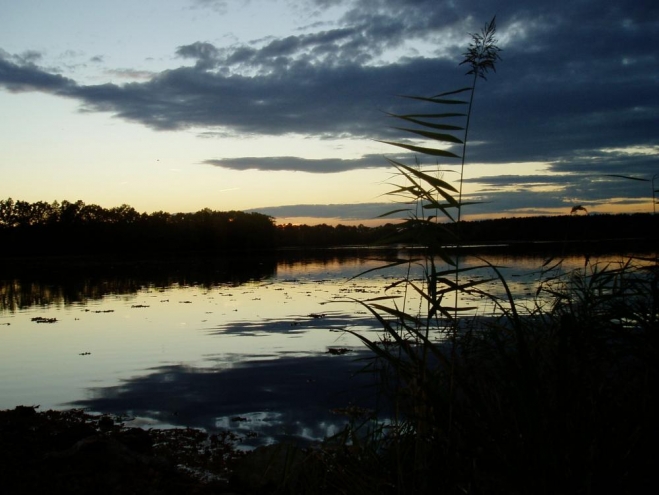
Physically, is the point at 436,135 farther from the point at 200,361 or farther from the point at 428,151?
the point at 200,361

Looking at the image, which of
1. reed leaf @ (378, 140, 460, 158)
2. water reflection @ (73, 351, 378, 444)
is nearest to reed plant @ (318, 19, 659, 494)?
reed leaf @ (378, 140, 460, 158)

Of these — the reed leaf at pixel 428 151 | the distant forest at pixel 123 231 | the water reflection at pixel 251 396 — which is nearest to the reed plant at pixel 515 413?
the reed leaf at pixel 428 151

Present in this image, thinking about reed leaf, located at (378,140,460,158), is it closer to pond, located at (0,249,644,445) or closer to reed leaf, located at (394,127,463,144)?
reed leaf, located at (394,127,463,144)

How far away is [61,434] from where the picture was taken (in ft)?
30.2

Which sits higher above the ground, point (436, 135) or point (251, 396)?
point (436, 135)

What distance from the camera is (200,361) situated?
16.5 m

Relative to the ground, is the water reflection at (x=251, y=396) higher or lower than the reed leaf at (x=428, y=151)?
lower

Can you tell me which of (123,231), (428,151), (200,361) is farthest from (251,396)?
(123,231)

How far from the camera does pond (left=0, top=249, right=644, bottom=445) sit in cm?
1142

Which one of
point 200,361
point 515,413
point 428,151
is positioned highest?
point 428,151

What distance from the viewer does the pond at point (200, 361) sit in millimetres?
11422

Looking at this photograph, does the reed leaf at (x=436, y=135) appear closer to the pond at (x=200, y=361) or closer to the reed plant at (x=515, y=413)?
the reed plant at (x=515, y=413)

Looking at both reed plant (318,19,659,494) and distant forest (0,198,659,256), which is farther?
distant forest (0,198,659,256)

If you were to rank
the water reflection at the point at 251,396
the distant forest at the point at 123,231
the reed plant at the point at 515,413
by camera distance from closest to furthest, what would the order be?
the reed plant at the point at 515,413 < the water reflection at the point at 251,396 < the distant forest at the point at 123,231
